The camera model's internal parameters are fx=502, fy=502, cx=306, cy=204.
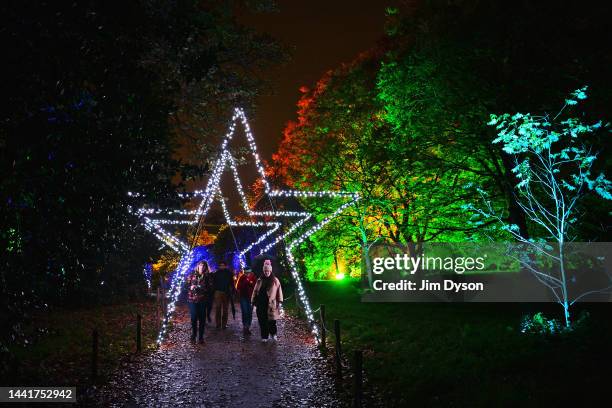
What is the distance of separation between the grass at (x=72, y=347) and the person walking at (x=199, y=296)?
124 centimetres

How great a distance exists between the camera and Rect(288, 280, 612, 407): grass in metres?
7.12

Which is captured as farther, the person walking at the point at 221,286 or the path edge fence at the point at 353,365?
the person walking at the point at 221,286

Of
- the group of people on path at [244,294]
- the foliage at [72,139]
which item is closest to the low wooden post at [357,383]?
the foliage at [72,139]

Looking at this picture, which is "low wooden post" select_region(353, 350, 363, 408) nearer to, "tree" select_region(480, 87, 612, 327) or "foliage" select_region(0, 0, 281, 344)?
"foliage" select_region(0, 0, 281, 344)

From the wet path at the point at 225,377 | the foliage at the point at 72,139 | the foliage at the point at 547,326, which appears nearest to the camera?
the foliage at the point at 72,139

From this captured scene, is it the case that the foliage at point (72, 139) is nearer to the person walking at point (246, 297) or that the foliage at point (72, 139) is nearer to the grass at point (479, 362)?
the grass at point (479, 362)

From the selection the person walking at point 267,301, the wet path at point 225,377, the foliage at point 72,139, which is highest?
the foliage at point 72,139

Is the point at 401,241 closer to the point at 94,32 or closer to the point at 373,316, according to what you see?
the point at 373,316

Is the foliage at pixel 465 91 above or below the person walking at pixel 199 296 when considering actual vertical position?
above

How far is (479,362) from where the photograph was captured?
29.4 feet

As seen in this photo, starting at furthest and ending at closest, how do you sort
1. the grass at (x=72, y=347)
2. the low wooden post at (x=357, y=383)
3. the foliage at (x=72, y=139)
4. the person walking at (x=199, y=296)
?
the person walking at (x=199, y=296), the grass at (x=72, y=347), the low wooden post at (x=357, y=383), the foliage at (x=72, y=139)

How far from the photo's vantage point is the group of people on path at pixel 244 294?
42.4ft

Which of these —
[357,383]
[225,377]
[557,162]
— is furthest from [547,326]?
[225,377]

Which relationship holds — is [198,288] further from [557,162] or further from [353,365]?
[557,162]
